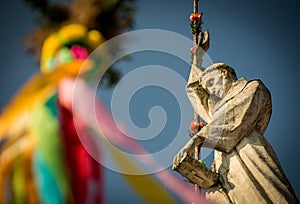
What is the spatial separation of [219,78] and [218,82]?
6cm

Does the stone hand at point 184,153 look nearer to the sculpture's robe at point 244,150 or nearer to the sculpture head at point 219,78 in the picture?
the sculpture's robe at point 244,150

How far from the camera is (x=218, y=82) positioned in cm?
776

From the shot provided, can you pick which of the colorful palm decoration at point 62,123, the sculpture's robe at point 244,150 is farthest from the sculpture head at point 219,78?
the colorful palm decoration at point 62,123

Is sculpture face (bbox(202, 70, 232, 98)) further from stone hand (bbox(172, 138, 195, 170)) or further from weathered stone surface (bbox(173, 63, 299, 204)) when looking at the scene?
stone hand (bbox(172, 138, 195, 170))

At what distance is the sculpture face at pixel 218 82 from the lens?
25.4 feet

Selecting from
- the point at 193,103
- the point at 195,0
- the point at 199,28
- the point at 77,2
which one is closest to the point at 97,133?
the point at 77,2

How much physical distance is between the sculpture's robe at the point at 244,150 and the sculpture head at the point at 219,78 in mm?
114

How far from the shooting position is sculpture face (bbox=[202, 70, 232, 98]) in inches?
304

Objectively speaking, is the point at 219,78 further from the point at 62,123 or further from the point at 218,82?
the point at 62,123

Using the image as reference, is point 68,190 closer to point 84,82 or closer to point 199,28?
point 84,82

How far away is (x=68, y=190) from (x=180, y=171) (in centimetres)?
323

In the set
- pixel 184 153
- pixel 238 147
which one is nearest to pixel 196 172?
pixel 184 153

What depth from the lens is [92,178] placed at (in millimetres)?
3965

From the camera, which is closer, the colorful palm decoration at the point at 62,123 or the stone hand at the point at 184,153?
the colorful palm decoration at the point at 62,123
